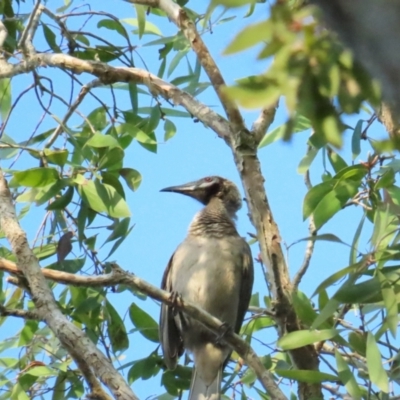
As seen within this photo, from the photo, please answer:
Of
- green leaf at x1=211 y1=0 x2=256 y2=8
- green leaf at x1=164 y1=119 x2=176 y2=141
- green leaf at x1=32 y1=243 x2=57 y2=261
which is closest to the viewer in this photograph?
green leaf at x1=211 y1=0 x2=256 y2=8

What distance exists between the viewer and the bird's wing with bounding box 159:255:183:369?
380 centimetres

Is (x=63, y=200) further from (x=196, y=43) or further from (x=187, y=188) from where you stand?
(x=187, y=188)

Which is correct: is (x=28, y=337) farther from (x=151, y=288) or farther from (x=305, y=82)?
(x=305, y=82)

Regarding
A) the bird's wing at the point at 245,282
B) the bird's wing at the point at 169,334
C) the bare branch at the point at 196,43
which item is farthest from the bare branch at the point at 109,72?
the bird's wing at the point at 245,282

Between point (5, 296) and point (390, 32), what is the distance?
133 inches

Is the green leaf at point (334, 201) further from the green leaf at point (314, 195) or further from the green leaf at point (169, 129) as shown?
the green leaf at point (169, 129)

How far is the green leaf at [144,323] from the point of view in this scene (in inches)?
144

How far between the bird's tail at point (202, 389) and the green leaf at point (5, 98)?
1.60 metres

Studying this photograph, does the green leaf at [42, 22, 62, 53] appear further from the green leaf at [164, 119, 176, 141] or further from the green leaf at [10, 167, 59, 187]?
the green leaf at [10, 167, 59, 187]

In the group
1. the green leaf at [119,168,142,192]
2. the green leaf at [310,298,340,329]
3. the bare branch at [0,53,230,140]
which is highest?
the bare branch at [0,53,230,140]

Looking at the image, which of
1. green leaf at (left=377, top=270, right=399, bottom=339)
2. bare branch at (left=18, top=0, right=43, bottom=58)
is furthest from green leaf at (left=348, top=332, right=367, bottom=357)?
bare branch at (left=18, top=0, right=43, bottom=58)

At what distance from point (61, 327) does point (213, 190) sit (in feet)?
8.76

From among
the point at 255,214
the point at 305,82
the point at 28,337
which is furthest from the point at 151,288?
the point at 305,82

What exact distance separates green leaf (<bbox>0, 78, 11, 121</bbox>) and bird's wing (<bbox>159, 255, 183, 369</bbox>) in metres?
1.20
